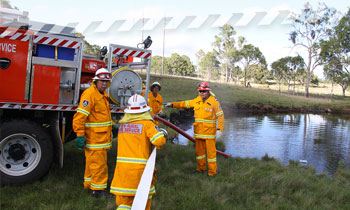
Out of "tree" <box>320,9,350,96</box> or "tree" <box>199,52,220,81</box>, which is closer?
"tree" <box>320,9,350,96</box>

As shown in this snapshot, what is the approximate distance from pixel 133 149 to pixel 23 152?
2316 millimetres

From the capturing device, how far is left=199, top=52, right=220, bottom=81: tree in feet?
222

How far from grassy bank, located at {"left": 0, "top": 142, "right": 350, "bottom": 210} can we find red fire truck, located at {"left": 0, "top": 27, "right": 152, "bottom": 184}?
38 centimetres

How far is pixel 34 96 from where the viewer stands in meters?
4.44

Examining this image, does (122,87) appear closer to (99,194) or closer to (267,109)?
(99,194)

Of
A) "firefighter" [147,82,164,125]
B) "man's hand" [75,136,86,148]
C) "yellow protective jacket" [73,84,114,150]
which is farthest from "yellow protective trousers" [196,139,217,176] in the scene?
"man's hand" [75,136,86,148]

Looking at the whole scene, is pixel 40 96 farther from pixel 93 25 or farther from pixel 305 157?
pixel 305 157

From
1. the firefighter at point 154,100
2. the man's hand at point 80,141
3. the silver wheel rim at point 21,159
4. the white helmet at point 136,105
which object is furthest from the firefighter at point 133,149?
the firefighter at point 154,100

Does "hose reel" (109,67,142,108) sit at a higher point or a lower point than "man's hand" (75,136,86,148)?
higher

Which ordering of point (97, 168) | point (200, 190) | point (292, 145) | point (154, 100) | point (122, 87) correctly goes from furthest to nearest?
1. point (292, 145)
2. point (154, 100)
3. point (122, 87)
4. point (200, 190)
5. point (97, 168)

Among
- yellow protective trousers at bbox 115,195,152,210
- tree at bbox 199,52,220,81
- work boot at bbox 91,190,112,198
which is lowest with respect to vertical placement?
work boot at bbox 91,190,112,198

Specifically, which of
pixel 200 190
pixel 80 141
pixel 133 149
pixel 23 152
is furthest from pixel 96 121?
pixel 200 190

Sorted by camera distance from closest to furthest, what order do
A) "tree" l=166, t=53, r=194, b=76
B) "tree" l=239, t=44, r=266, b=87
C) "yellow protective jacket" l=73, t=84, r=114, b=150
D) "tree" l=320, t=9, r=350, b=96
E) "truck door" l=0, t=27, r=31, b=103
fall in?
"truck door" l=0, t=27, r=31, b=103, "yellow protective jacket" l=73, t=84, r=114, b=150, "tree" l=320, t=9, r=350, b=96, "tree" l=239, t=44, r=266, b=87, "tree" l=166, t=53, r=194, b=76

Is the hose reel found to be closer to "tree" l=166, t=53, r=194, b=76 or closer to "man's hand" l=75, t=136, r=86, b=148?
"man's hand" l=75, t=136, r=86, b=148
